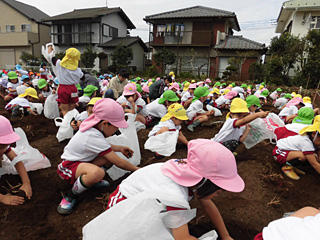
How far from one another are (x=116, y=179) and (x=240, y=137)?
1.83 m

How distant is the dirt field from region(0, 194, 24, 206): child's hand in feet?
0.16

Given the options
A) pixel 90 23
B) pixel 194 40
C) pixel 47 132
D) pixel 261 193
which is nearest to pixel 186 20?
pixel 194 40

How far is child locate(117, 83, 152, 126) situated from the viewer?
13.7 feet

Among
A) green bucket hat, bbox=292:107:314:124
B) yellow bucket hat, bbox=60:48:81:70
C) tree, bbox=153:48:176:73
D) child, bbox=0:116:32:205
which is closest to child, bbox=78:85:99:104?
yellow bucket hat, bbox=60:48:81:70

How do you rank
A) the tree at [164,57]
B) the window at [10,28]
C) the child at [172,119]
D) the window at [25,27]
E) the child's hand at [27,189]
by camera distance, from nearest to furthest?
the child's hand at [27,189] < the child at [172,119] < the tree at [164,57] < the window at [25,27] < the window at [10,28]

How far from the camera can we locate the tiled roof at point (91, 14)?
20.0m

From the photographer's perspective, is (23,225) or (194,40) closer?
(23,225)

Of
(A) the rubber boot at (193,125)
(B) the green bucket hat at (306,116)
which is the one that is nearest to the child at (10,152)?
(A) the rubber boot at (193,125)

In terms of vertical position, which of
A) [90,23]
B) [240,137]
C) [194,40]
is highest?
[90,23]

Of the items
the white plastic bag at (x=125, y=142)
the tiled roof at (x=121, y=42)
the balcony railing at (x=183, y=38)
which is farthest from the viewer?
the tiled roof at (x=121, y=42)

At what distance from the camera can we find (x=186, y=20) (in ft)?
59.5

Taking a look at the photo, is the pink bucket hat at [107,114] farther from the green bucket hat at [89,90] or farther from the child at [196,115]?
the green bucket hat at [89,90]

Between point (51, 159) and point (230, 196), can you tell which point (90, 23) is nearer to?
point (51, 159)

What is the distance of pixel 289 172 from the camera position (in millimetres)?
2844
